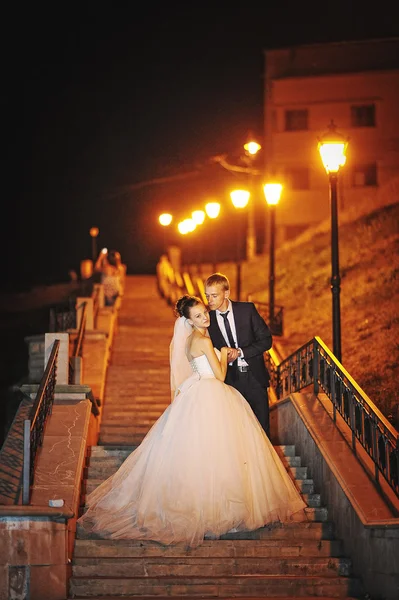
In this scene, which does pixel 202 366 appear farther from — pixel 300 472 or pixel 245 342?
pixel 300 472

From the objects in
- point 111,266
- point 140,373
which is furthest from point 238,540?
point 111,266

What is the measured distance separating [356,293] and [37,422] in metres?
15.6

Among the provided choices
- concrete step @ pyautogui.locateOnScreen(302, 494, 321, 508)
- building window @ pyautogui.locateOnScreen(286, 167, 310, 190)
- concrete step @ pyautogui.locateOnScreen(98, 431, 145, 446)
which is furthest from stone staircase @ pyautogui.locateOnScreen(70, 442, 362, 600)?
building window @ pyautogui.locateOnScreen(286, 167, 310, 190)

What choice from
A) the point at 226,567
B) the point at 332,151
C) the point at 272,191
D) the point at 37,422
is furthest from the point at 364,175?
the point at 226,567

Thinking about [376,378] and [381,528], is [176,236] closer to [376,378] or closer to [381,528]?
[376,378]

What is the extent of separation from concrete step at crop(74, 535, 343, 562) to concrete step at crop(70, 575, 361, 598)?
36 centimetres

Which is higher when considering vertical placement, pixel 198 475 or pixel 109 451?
pixel 109 451

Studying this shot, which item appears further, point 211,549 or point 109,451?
point 109,451

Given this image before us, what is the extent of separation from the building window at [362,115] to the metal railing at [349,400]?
40516mm

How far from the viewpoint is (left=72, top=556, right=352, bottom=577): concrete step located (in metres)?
9.92

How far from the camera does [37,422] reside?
11055mm

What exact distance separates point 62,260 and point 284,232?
20.3 meters

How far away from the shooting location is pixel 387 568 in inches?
369

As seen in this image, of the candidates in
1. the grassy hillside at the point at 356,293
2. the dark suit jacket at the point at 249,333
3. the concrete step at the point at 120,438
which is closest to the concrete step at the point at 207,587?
the dark suit jacket at the point at 249,333
